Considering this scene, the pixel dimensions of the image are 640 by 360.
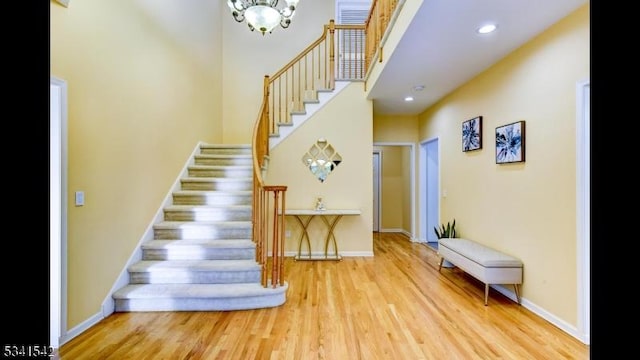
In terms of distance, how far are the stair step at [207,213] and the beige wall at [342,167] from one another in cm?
132

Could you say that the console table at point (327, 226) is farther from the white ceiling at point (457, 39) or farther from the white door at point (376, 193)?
the white door at point (376, 193)

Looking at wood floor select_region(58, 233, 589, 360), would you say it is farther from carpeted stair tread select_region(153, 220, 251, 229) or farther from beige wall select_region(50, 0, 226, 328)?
carpeted stair tread select_region(153, 220, 251, 229)

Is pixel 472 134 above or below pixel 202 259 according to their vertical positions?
above

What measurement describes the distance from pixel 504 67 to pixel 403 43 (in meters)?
1.29

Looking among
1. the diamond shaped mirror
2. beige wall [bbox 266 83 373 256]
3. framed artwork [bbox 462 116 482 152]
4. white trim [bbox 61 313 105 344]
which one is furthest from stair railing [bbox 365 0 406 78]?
white trim [bbox 61 313 105 344]

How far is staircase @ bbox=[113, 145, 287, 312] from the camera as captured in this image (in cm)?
304

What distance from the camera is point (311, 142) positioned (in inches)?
207

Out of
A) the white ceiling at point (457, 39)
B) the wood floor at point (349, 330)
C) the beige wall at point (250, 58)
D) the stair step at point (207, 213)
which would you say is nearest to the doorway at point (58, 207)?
the wood floor at point (349, 330)

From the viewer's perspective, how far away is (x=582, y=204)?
8.14ft

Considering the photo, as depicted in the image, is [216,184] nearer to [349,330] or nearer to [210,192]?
[210,192]

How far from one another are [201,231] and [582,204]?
3760 mm

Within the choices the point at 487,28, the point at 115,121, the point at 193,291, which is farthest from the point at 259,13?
the point at 193,291

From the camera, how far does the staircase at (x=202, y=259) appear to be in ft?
9.98

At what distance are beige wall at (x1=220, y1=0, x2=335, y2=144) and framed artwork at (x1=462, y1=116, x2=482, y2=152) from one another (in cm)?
378
